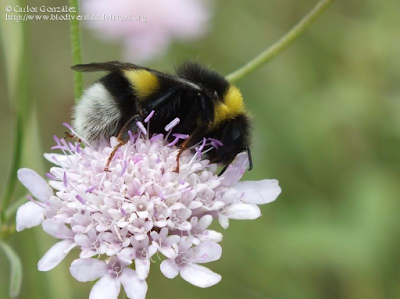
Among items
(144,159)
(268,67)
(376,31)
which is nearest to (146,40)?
(268,67)

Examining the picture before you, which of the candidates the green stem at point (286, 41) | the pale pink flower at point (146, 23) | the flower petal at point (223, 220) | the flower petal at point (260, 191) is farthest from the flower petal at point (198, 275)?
the pale pink flower at point (146, 23)

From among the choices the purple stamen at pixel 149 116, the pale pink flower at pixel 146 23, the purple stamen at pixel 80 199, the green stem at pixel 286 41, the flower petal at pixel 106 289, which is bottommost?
the flower petal at pixel 106 289

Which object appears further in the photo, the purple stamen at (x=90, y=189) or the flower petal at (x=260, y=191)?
the flower petal at (x=260, y=191)

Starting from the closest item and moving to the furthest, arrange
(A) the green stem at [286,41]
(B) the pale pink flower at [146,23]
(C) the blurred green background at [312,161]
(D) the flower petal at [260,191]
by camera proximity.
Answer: (D) the flower petal at [260,191] < (A) the green stem at [286,41] < (C) the blurred green background at [312,161] < (B) the pale pink flower at [146,23]

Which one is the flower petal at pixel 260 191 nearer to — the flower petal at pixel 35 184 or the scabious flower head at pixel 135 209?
the scabious flower head at pixel 135 209

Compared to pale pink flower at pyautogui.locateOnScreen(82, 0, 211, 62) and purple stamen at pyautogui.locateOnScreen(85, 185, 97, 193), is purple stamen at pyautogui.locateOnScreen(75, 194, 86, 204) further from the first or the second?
pale pink flower at pyautogui.locateOnScreen(82, 0, 211, 62)

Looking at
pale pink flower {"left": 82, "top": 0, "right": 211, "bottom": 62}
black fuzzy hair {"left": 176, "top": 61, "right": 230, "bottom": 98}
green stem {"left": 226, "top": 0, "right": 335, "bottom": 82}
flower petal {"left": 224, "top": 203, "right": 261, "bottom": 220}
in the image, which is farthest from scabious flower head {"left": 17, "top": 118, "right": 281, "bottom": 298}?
pale pink flower {"left": 82, "top": 0, "right": 211, "bottom": 62}

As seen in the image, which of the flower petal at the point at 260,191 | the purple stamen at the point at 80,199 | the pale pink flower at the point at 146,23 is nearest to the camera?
the purple stamen at the point at 80,199
